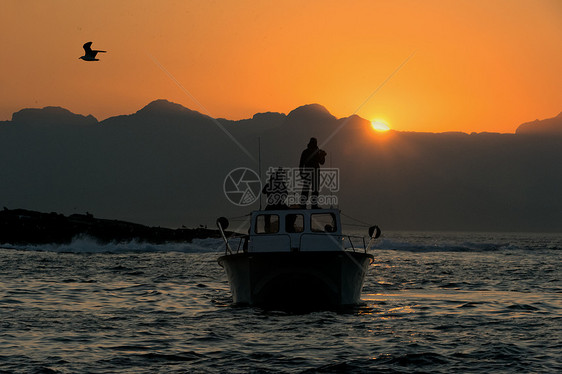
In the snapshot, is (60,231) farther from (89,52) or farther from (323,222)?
(323,222)

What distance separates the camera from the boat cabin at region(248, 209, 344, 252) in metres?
22.7

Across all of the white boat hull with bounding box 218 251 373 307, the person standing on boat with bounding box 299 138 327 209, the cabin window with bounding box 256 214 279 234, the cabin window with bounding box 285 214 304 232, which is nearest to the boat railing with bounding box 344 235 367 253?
the white boat hull with bounding box 218 251 373 307

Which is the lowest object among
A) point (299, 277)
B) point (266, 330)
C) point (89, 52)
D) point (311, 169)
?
point (266, 330)

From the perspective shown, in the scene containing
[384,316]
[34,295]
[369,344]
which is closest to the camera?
[369,344]

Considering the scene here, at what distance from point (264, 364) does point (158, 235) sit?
77959 millimetres

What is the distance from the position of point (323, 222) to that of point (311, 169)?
206 cm

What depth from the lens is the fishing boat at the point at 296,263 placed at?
69.1 ft

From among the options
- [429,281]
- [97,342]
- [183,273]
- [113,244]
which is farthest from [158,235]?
[97,342]

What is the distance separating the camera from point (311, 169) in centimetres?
2412

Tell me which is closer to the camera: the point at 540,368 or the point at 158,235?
the point at 540,368

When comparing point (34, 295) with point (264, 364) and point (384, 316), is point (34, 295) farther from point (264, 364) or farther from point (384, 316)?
point (264, 364)

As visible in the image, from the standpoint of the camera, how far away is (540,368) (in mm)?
14555

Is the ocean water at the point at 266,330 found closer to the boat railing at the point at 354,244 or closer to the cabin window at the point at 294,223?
the boat railing at the point at 354,244

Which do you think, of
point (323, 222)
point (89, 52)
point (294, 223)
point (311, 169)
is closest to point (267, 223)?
point (294, 223)
